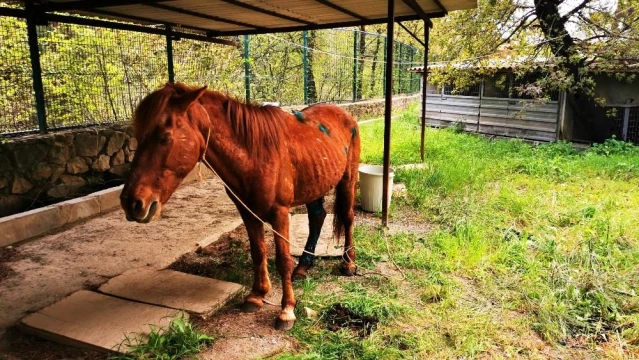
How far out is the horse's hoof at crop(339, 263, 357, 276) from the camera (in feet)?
12.6

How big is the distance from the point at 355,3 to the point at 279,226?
325 centimetres

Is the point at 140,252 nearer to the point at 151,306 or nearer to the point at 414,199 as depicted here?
the point at 151,306

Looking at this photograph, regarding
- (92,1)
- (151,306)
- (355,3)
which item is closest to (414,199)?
(355,3)

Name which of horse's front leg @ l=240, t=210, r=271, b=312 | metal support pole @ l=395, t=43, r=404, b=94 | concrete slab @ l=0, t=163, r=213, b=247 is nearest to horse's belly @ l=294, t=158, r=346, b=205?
horse's front leg @ l=240, t=210, r=271, b=312

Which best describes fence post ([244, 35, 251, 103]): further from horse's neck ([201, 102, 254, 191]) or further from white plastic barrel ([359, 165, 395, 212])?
horse's neck ([201, 102, 254, 191])

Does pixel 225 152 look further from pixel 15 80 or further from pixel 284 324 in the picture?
pixel 15 80

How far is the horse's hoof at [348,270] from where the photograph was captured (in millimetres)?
3826

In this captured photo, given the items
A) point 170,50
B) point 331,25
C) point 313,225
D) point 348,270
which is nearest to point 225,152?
point 313,225

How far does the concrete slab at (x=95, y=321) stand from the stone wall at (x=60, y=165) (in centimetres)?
256

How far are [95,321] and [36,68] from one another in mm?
3805

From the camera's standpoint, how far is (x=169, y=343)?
2617mm

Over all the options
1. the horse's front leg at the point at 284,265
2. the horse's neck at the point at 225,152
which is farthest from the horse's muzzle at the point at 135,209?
the horse's front leg at the point at 284,265

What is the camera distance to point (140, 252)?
4289 millimetres

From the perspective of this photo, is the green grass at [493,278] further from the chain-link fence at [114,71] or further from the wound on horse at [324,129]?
the chain-link fence at [114,71]
